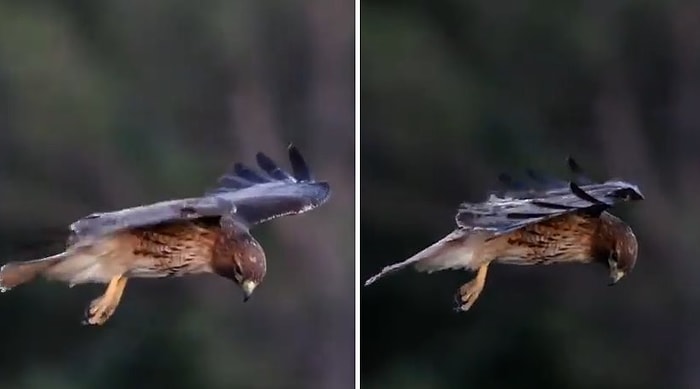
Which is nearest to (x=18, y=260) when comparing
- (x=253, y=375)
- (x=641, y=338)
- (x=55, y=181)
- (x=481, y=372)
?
(x=55, y=181)

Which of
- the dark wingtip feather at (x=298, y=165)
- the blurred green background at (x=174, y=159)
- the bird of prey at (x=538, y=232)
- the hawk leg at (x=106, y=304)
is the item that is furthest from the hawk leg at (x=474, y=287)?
the hawk leg at (x=106, y=304)

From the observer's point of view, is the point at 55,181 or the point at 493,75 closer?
the point at 55,181

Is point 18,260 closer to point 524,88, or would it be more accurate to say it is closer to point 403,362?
point 403,362

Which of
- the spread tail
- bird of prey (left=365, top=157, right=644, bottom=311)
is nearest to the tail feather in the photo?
bird of prey (left=365, top=157, right=644, bottom=311)

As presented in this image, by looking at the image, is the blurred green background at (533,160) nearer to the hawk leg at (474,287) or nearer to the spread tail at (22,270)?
the hawk leg at (474,287)

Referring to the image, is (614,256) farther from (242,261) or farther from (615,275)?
(242,261)

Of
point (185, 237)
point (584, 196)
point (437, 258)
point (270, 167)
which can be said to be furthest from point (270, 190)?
point (584, 196)
